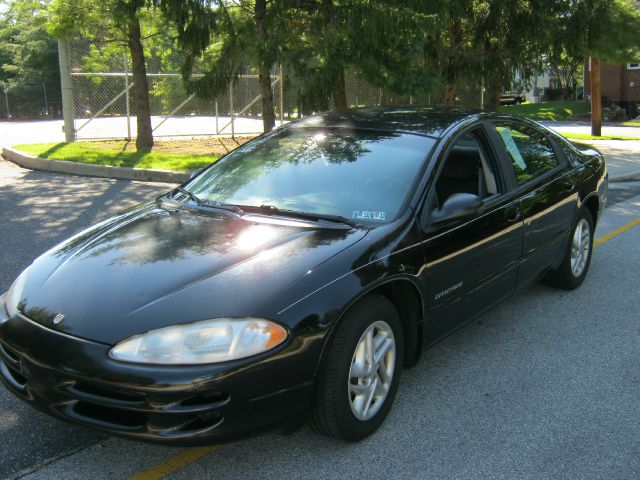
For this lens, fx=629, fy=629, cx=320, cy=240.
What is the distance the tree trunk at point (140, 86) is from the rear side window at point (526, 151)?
9989 millimetres

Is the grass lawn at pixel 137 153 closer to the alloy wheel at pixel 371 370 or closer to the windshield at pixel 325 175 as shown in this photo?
the windshield at pixel 325 175

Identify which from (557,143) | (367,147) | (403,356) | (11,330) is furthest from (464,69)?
(11,330)

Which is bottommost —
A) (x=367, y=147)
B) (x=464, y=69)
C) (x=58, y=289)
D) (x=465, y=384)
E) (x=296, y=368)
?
(x=465, y=384)

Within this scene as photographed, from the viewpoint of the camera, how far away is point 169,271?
112 inches

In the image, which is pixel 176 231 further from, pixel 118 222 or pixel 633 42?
pixel 633 42

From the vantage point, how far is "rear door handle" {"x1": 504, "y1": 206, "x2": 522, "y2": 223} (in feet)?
13.2

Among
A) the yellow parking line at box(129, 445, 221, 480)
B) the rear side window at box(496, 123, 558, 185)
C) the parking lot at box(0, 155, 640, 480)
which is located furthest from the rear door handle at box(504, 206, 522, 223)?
the yellow parking line at box(129, 445, 221, 480)

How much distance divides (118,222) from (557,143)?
11.4 feet

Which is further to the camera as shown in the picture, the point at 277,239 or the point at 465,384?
the point at 465,384

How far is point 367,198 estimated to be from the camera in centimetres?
347

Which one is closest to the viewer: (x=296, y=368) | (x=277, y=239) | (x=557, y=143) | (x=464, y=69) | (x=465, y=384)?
(x=296, y=368)

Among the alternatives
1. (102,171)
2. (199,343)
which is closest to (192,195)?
(199,343)

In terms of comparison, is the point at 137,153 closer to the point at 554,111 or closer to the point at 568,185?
the point at 568,185

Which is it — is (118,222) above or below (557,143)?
below
